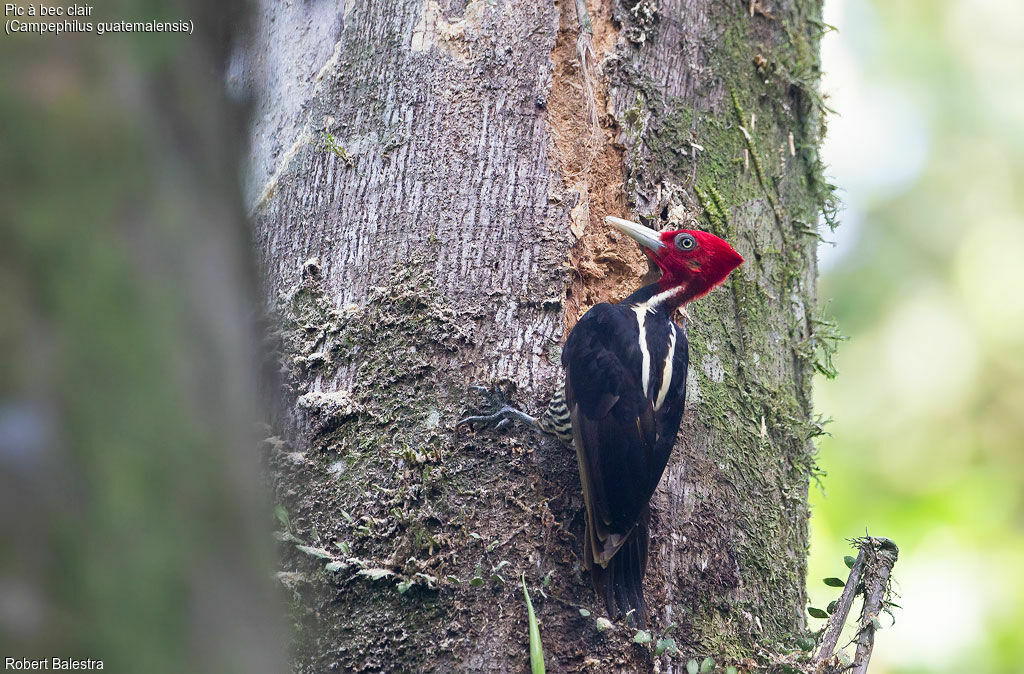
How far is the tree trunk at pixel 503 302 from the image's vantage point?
2.36 metres

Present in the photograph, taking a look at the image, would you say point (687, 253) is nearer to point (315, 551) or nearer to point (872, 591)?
point (872, 591)

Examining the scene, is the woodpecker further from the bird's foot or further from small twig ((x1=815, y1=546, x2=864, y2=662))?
small twig ((x1=815, y1=546, x2=864, y2=662))

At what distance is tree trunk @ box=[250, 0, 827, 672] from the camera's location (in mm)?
2361

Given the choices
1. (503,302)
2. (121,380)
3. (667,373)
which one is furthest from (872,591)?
(121,380)

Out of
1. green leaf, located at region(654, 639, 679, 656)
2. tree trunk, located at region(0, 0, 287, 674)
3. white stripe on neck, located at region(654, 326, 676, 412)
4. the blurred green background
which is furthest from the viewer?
the blurred green background

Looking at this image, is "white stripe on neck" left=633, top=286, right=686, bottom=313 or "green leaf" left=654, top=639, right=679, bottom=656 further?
"white stripe on neck" left=633, top=286, right=686, bottom=313

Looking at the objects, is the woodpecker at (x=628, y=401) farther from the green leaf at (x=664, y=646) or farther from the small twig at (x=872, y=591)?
the small twig at (x=872, y=591)

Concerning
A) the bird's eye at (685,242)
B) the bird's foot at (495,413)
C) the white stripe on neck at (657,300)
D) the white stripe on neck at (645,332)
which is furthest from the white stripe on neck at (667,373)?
the bird's foot at (495,413)

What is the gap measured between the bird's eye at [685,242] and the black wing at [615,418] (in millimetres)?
285

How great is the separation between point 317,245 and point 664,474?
133 centimetres

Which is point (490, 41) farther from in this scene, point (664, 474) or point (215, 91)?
point (215, 91)

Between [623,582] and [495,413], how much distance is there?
1.95 ft

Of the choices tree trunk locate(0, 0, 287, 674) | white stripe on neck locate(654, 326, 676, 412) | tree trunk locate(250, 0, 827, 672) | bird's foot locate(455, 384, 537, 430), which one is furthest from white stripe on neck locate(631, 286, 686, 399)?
tree trunk locate(0, 0, 287, 674)

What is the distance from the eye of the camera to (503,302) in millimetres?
2656
